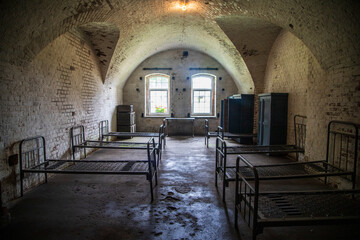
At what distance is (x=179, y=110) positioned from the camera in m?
10.6

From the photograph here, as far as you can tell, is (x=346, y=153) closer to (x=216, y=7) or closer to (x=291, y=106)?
(x=291, y=106)

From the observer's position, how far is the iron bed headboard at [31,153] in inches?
143

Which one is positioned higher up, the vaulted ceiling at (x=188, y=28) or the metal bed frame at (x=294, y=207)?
the vaulted ceiling at (x=188, y=28)

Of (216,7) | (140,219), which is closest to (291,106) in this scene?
(216,7)

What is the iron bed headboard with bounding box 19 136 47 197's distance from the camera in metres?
3.63

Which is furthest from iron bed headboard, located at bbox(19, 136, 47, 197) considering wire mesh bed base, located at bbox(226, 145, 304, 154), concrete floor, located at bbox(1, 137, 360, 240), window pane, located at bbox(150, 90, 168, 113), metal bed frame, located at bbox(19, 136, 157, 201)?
window pane, located at bbox(150, 90, 168, 113)

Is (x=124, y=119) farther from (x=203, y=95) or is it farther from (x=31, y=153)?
(x=31, y=153)

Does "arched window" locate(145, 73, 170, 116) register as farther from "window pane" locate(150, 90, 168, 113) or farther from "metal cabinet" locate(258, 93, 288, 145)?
"metal cabinet" locate(258, 93, 288, 145)

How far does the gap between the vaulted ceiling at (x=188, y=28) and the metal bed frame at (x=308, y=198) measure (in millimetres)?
1383

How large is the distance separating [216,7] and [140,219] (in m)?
5.02

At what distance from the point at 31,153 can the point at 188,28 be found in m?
6.04

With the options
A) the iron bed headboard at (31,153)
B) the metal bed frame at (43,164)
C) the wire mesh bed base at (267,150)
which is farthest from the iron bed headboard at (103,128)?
the wire mesh bed base at (267,150)

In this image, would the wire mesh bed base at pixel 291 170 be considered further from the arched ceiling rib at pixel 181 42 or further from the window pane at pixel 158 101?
the window pane at pixel 158 101

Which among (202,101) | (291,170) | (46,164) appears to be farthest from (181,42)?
(46,164)
